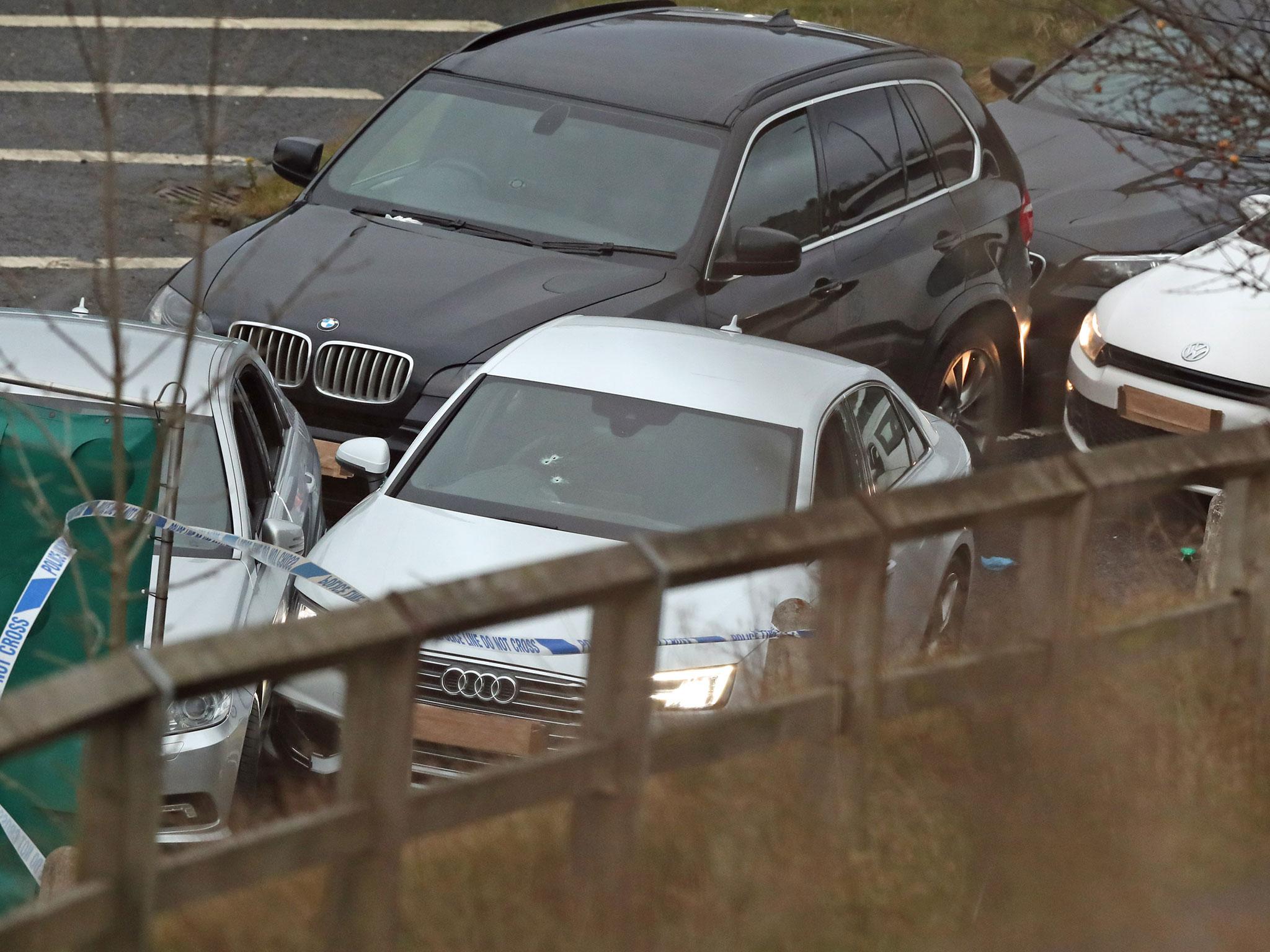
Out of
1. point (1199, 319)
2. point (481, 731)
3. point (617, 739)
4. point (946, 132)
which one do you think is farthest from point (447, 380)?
point (617, 739)

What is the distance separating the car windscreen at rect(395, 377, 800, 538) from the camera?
21.2 feet

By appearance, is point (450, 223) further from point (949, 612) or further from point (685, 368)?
point (949, 612)

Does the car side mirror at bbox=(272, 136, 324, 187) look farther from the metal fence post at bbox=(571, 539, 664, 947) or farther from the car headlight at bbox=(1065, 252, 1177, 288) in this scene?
the metal fence post at bbox=(571, 539, 664, 947)

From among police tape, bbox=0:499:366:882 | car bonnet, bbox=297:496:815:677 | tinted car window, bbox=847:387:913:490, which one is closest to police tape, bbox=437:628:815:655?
car bonnet, bbox=297:496:815:677

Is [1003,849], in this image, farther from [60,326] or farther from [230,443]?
[60,326]

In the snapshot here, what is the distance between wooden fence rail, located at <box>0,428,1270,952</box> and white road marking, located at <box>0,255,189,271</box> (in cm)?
881

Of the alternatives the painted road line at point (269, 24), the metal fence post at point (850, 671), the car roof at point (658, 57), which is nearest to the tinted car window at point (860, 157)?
the car roof at point (658, 57)

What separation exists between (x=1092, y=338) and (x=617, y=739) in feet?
20.8

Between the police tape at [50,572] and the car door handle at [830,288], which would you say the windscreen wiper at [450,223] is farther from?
the police tape at [50,572]

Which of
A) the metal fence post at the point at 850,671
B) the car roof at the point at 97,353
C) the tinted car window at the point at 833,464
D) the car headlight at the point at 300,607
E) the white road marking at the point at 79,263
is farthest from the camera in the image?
the white road marking at the point at 79,263

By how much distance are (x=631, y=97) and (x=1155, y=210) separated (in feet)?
11.2

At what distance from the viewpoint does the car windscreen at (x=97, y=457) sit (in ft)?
17.1

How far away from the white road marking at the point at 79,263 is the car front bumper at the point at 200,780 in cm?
679

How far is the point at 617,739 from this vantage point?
11.0 ft
